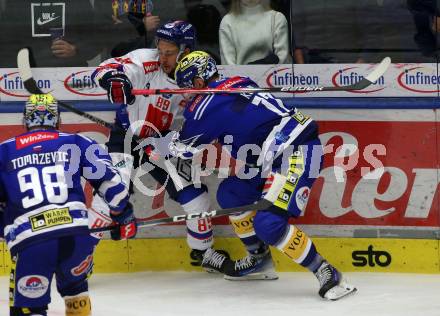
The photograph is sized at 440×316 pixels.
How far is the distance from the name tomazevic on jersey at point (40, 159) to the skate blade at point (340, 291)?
169 centimetres

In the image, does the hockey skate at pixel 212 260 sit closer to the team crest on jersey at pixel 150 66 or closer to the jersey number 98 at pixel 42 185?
the team crest on jersey at pixel 150 66

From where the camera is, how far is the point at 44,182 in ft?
15.6

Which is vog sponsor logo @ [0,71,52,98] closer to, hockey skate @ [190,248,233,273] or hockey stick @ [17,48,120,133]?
hockey stick @ [17,48,120,133]

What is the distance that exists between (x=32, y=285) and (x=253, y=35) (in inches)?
90.0

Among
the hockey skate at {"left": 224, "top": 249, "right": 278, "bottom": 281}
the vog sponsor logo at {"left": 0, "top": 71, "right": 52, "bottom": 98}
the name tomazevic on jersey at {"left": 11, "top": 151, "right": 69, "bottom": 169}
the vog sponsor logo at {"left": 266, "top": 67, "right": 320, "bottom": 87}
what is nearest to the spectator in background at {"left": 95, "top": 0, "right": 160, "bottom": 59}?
the vog sponsor logo at {"left": 0, "top": 71, "right": 52, "bottom": 98}

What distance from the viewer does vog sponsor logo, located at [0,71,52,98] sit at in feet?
21.4

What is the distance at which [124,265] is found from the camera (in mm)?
6551

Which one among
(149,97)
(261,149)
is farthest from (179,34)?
(261,149)

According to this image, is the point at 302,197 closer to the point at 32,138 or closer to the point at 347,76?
the point at 347,76

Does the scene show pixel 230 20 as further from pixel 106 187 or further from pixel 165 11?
pixel 106 187

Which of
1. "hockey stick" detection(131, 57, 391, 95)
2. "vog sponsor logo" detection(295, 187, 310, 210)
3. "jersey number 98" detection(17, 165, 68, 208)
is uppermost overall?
"hockey stick" detection(131, 57, 391, 95)

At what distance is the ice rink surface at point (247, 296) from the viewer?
18.8 feet

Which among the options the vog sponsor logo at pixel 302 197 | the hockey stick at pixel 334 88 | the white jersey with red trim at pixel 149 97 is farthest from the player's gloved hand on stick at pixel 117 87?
the vog sponsor logo at pixel 302 197

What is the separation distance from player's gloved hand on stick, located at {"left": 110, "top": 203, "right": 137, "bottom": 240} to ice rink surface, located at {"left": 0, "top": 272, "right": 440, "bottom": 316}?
26.9 inches
